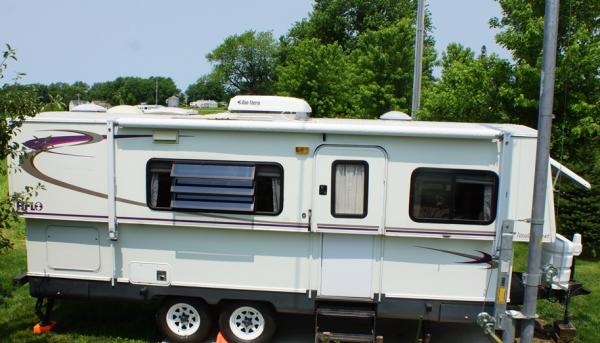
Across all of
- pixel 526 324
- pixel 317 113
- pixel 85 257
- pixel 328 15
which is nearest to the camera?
pixel 526 324

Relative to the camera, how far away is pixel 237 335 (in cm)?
718

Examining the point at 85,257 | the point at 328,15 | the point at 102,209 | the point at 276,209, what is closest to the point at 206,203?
the point at 276,209

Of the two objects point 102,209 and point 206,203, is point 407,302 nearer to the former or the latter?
point 206,203

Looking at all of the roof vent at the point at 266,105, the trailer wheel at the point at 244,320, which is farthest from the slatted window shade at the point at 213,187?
the trailer wheel at the point at 244,320

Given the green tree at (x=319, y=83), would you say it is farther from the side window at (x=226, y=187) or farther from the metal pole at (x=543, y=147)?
the metal pole at (x=543, y=147)

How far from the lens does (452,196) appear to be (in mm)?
6730

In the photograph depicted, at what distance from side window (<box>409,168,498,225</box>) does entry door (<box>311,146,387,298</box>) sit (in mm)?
445

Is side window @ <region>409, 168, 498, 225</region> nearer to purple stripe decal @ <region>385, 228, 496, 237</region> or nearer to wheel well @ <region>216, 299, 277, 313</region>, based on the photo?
purple stripe decal @ <region>385, 228, 496, 237</region>

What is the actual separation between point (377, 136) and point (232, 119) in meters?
1.84

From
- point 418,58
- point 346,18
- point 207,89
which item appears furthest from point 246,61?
point 418,58

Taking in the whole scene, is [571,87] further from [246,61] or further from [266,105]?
[246,61]

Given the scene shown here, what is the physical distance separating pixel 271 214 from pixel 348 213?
36.8 inches

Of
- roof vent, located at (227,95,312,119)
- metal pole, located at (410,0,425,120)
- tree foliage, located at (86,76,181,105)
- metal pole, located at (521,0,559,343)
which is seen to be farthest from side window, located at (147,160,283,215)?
tree foliage, located at (86,76,181,105)

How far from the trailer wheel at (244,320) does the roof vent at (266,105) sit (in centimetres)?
254
